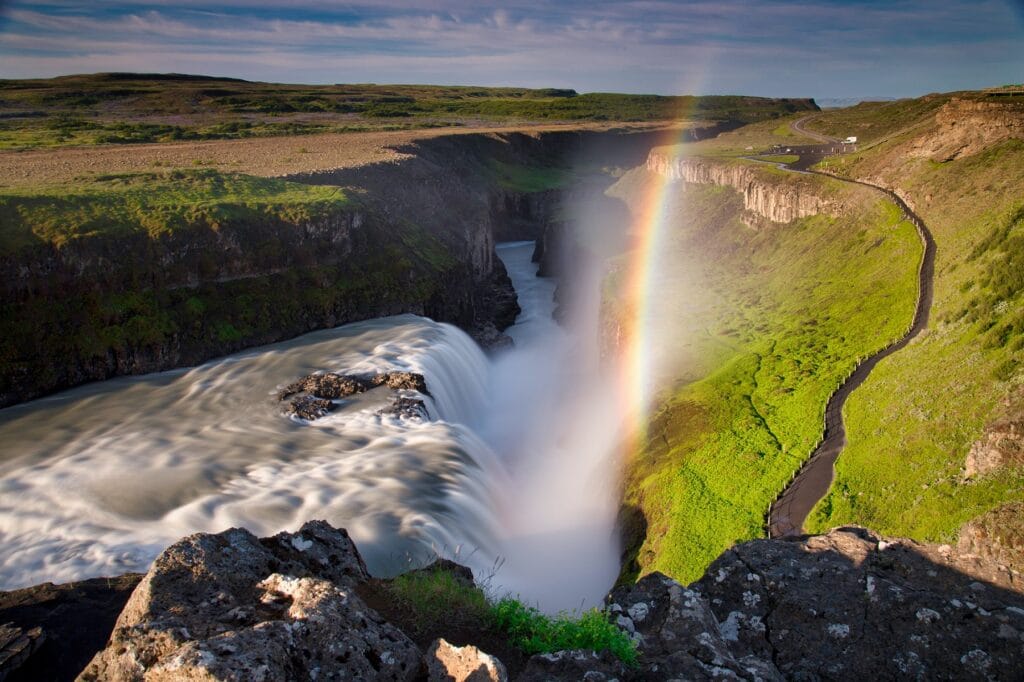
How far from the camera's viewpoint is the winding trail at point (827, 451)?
26000 millimetres

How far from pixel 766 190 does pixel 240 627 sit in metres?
74.3

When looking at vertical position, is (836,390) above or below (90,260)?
below

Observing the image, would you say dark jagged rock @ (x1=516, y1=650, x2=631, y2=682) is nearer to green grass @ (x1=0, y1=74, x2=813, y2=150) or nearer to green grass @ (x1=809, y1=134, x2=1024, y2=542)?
green grass @ (x1=809, y1=134, x2=1024, y2=542)

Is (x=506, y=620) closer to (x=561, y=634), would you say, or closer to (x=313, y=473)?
(x=561, y=634)

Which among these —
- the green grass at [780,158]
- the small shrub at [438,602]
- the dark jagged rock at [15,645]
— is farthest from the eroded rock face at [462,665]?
the green grass at [780,158]

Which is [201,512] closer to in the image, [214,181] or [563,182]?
[214,181]

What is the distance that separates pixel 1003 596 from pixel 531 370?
49.3m

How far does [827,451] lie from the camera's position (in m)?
29.9

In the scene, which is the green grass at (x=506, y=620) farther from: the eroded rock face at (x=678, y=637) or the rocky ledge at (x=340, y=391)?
the rocky ledge at (x=340, y=391)

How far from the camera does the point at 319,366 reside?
42.3 m

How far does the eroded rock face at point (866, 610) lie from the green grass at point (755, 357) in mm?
10944

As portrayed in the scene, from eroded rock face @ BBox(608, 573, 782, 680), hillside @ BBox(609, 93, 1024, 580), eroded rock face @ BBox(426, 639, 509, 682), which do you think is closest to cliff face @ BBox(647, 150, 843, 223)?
hillside @ BBox(609, 93, 1024, 580)

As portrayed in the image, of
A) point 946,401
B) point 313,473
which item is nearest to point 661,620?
point 313,473

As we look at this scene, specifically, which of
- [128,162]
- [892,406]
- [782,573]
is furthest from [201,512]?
[128,162]
